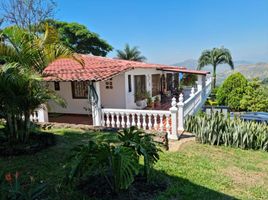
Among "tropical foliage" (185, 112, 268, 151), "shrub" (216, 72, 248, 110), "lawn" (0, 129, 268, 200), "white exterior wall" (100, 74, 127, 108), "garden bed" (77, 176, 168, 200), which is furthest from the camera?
"shrub" (216, 72, 248, 110)

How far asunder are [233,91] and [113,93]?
28.9 feet

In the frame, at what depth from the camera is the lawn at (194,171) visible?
4.74 m

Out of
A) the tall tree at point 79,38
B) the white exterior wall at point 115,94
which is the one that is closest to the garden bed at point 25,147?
the white exterior wall at point 115,94

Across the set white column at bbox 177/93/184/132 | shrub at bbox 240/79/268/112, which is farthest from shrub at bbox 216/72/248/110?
white column at bbox 177/93/184/132

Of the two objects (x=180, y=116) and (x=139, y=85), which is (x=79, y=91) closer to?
(x=139, y=85)

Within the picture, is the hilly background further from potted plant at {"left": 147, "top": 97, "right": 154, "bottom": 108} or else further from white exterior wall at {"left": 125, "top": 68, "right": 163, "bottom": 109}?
potted plant at {"left": 147, "top": 97, "right": 154, "bottom": 108}

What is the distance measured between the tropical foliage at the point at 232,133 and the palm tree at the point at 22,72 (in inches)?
219

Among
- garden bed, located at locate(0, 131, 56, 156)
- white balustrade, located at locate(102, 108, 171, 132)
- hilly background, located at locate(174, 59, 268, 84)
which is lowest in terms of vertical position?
garden bed, located at locate(0, 131, 56, 156)

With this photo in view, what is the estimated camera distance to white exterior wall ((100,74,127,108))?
45.8 ft

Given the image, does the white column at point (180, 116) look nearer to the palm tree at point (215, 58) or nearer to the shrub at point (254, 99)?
the shrub at point (254, 99)

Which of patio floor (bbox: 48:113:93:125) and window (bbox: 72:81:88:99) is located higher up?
window (bbox: 72:81:88:99)

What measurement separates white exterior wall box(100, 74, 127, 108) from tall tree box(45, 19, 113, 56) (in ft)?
77.6

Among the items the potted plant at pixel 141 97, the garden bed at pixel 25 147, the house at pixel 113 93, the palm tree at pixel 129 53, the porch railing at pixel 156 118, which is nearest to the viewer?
the garden bed at pixel 25 147

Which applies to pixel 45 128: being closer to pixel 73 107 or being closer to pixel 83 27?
pixel 73 107
